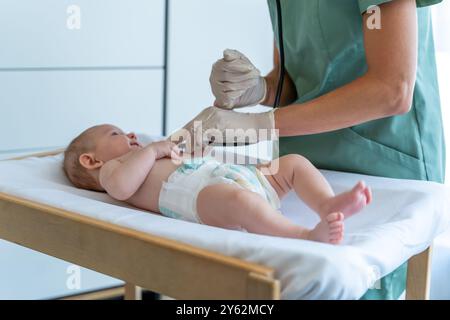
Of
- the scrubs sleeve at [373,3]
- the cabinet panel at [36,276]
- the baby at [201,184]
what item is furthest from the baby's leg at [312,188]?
the cabinet panel at [36,276]

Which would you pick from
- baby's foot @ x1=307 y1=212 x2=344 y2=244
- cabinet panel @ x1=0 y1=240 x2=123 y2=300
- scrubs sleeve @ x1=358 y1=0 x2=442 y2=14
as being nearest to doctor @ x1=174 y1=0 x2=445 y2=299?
scrubs sleeve @ x1=358 y1=0 x2=442 y2=14

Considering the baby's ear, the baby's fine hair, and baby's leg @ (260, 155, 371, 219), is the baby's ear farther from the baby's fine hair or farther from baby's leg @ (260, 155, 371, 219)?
baby's leg @ (260, 155, 371, 219)

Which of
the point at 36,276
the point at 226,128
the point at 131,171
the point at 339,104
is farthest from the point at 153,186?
the point at 36,276

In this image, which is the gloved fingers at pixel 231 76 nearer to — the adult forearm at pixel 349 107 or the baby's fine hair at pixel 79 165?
the adult forearm at pixel 349 107

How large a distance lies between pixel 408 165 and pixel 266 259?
61 cm

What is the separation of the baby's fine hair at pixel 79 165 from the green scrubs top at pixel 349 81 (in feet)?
1.47

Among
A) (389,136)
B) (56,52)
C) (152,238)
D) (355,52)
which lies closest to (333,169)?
(389,136)

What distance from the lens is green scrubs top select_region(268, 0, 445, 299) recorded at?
1.47m

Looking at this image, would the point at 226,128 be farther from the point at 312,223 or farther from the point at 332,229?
the point at 332,229

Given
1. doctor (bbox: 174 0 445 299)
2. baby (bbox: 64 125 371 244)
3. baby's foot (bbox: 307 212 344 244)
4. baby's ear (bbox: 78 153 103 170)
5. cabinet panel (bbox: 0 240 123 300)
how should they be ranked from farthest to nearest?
cabinet panel (bbox: 0 240 123 300) → baby's ear (bbox: 78 153 103 170) → doctor (bbox: 174 0 445 299) → baby (bbox: 64 125 371 244) → baby's foot (bbox: 307 212 344 244)

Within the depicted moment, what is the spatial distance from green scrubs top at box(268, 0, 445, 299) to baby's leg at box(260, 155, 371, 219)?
0.14 meters

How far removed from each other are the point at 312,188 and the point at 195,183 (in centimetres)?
22
